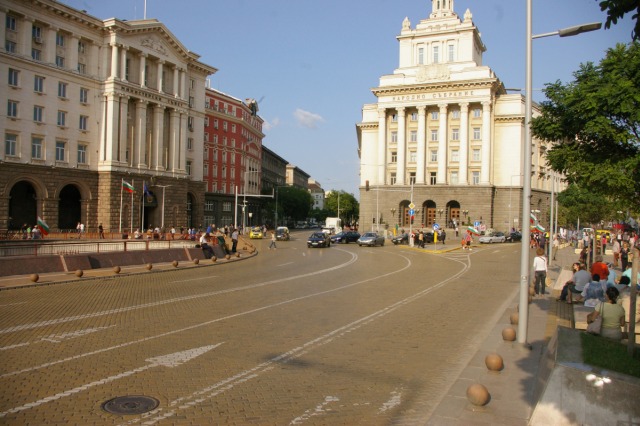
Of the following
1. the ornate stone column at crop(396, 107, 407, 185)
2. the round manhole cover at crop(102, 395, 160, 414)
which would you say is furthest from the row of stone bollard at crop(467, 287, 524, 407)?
the ornate stone column at crop(396, 107, 407, 185)

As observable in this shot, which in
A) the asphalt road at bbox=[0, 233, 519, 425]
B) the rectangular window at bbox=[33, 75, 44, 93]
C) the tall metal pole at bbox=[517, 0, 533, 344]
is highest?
the rectangular window at bbox=[33, 75, 44, 93]

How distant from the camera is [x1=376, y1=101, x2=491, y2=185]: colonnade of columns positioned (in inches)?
2815

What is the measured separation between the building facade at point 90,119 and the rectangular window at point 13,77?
0.08 m

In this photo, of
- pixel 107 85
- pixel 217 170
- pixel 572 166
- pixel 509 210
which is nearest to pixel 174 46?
pixel 107 85

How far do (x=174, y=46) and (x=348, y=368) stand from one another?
205 feet

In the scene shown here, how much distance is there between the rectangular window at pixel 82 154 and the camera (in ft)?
178

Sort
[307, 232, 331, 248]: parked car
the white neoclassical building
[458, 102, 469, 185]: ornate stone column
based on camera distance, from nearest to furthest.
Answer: [307, 232, 331, 248]: parked car, the white neoclassical building, [458, 102, 469, 185]: ornate stone column

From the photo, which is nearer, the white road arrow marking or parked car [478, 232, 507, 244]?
the white road arrow marking

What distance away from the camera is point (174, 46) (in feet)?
Answer: 210

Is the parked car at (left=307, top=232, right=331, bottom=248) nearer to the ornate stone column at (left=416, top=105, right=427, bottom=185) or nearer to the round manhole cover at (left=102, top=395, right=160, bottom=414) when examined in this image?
the ornate stone column at (left=416, top=105, right=427, bottom=185)

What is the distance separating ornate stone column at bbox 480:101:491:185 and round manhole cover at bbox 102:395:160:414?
6906 centimetres

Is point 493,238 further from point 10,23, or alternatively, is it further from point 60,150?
point 10,23

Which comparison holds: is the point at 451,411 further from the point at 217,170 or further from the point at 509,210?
the point at 217,170

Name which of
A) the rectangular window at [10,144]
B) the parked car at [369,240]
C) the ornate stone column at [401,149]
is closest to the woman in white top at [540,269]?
the parked car at [369,240]
